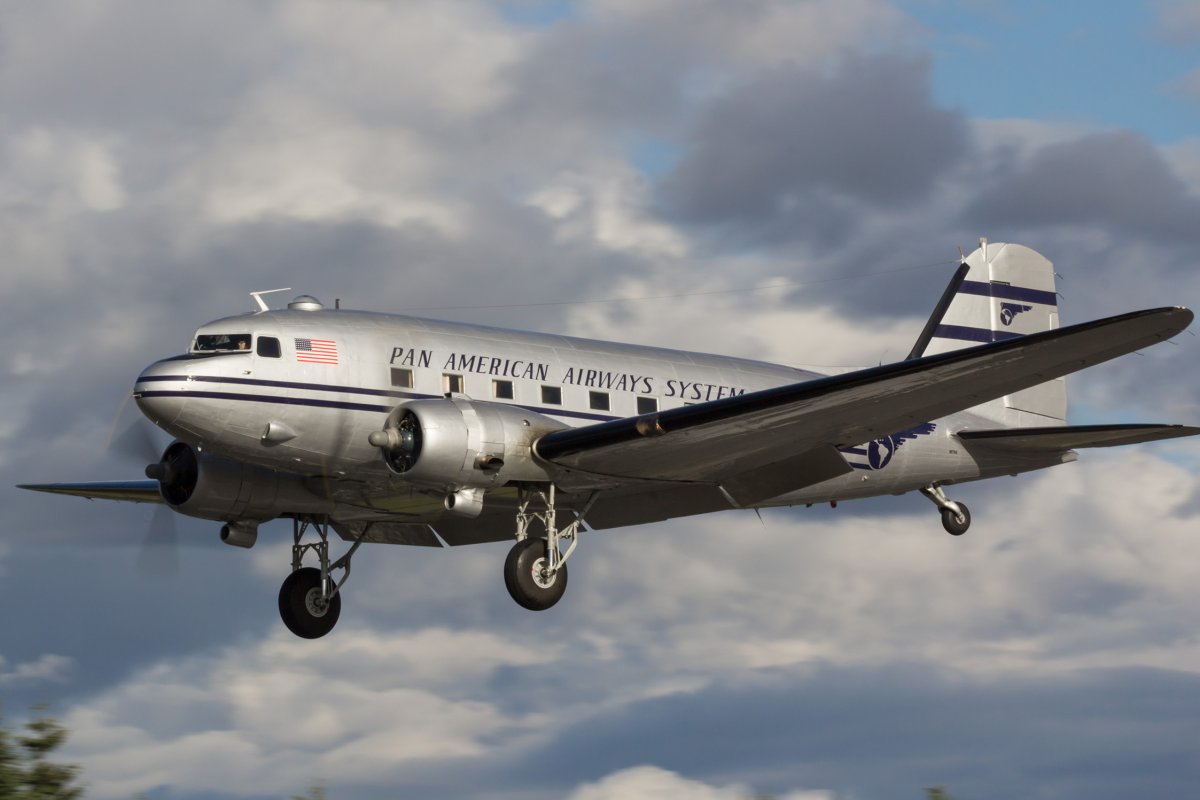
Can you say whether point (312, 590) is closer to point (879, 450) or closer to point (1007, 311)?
point (879, 450)

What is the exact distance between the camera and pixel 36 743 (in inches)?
461

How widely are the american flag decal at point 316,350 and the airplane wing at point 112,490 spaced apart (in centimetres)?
581

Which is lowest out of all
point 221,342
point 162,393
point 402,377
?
point 162,393

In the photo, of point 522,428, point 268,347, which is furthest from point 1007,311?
point 268,347

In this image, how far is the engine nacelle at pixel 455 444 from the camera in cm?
2052

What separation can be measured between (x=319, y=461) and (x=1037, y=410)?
1378 cm

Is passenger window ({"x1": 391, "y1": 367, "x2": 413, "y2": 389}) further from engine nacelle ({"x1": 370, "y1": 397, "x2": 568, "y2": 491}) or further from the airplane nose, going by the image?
the airplane nose

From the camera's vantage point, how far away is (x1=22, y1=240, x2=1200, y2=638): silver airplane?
20.6 meters

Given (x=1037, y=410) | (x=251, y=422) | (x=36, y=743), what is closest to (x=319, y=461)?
(x=251, y=422)

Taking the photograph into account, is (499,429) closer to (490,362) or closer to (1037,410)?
(490,362)

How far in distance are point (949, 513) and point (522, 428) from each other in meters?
9.17

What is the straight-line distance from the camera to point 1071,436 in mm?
24812

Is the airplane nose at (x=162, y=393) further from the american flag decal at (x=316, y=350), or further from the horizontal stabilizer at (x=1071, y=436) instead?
the horizontal stabilizer at (x=1071, y=436)

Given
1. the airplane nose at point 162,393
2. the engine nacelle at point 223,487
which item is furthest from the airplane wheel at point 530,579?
the airplane nose at point 162,393
